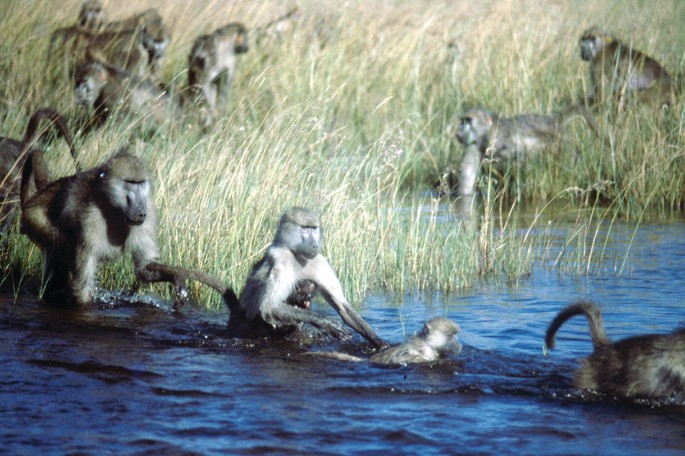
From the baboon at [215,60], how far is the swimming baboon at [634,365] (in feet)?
27.4

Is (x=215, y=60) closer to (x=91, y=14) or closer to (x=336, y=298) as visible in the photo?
(x=91, y=14)

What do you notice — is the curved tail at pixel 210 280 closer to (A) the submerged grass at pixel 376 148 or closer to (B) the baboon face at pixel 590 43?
(A) the submerged grass at pixel 376 148

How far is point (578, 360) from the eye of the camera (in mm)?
5699

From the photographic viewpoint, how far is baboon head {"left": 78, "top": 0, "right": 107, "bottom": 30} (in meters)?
14.4

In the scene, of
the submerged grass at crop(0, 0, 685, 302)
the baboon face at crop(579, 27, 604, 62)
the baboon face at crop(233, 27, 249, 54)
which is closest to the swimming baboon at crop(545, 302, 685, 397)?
the submerged grass at crop(0, 0, 685, 302)

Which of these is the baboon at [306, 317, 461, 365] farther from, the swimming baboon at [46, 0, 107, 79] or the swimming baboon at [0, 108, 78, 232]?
the swimming baboon at [46, 0, 107, 79]

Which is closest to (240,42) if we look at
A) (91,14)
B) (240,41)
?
(240,41)

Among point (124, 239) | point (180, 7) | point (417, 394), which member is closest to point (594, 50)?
point (180, 7)

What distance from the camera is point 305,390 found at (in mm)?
5230

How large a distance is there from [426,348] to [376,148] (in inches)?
159

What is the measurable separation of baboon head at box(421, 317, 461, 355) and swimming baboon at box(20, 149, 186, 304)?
1.73m

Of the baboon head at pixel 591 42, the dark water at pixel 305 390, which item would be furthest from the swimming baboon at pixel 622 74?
the dark water at pixel 305 390

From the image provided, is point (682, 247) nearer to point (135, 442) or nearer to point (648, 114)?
point (648, 114)

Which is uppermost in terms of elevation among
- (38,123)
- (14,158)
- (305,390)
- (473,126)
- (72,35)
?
→ (72,35)
